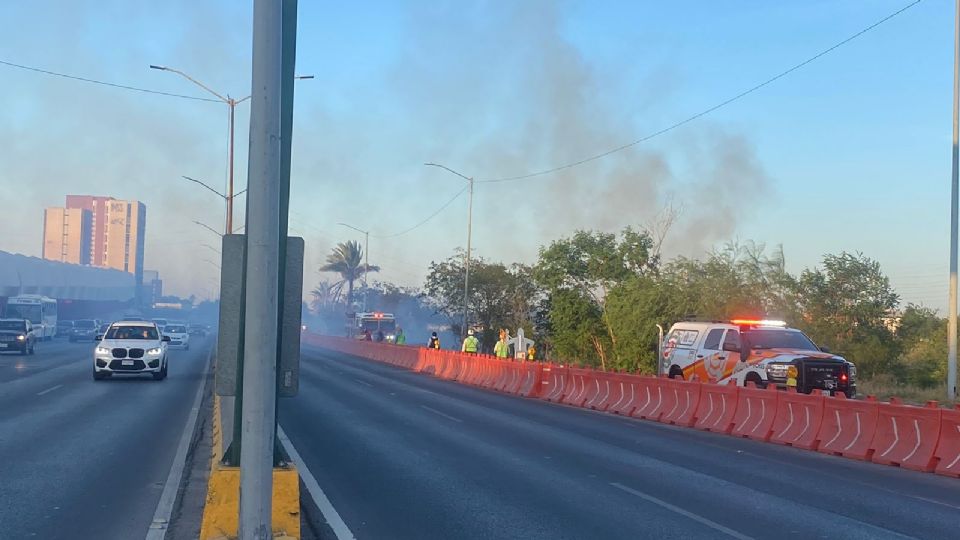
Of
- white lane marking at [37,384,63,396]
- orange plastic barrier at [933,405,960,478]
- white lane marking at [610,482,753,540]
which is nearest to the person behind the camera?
white lane marking at [610,482,753,540]

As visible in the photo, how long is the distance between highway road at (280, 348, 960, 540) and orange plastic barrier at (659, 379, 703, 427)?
3.43ft

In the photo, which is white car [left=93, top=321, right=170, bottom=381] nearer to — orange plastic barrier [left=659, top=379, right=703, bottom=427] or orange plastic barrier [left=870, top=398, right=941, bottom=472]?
orange plastic barrier [left=659, top=379, right=703, bottom=427]

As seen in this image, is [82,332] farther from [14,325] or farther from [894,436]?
[894,436]

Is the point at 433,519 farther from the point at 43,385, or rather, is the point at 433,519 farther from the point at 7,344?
the point at 7,344

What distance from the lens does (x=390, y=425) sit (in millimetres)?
20016

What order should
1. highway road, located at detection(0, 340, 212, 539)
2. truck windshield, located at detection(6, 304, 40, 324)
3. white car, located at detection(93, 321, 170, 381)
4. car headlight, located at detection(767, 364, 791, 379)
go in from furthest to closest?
truck windshield, located at detection(6, 304, 40, 324) < white car, located at detection(93, 321, 170, 381) < car headlight, located at detection(767, 364, 791, 379) < highway road, located at detection(0, 340, 212, 539)

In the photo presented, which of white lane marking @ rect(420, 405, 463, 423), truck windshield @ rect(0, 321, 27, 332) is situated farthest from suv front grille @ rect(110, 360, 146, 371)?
truck windshield @ rect(0, 321, 27, 332)

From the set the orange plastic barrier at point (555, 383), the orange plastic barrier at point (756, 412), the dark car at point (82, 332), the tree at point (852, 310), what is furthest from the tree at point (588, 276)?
the dark car at point (82, 332)

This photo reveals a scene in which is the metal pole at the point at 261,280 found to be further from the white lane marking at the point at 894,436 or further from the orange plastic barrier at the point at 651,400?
the orange plastic barrier at the point at 651,400

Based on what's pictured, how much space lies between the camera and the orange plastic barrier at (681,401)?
73.5ft

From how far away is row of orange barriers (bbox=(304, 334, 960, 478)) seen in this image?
1577cm

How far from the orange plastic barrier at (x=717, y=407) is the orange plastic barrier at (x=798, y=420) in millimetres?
1530

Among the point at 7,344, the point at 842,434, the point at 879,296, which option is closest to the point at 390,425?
the point at 842,434

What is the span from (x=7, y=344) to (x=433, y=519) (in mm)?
44354
